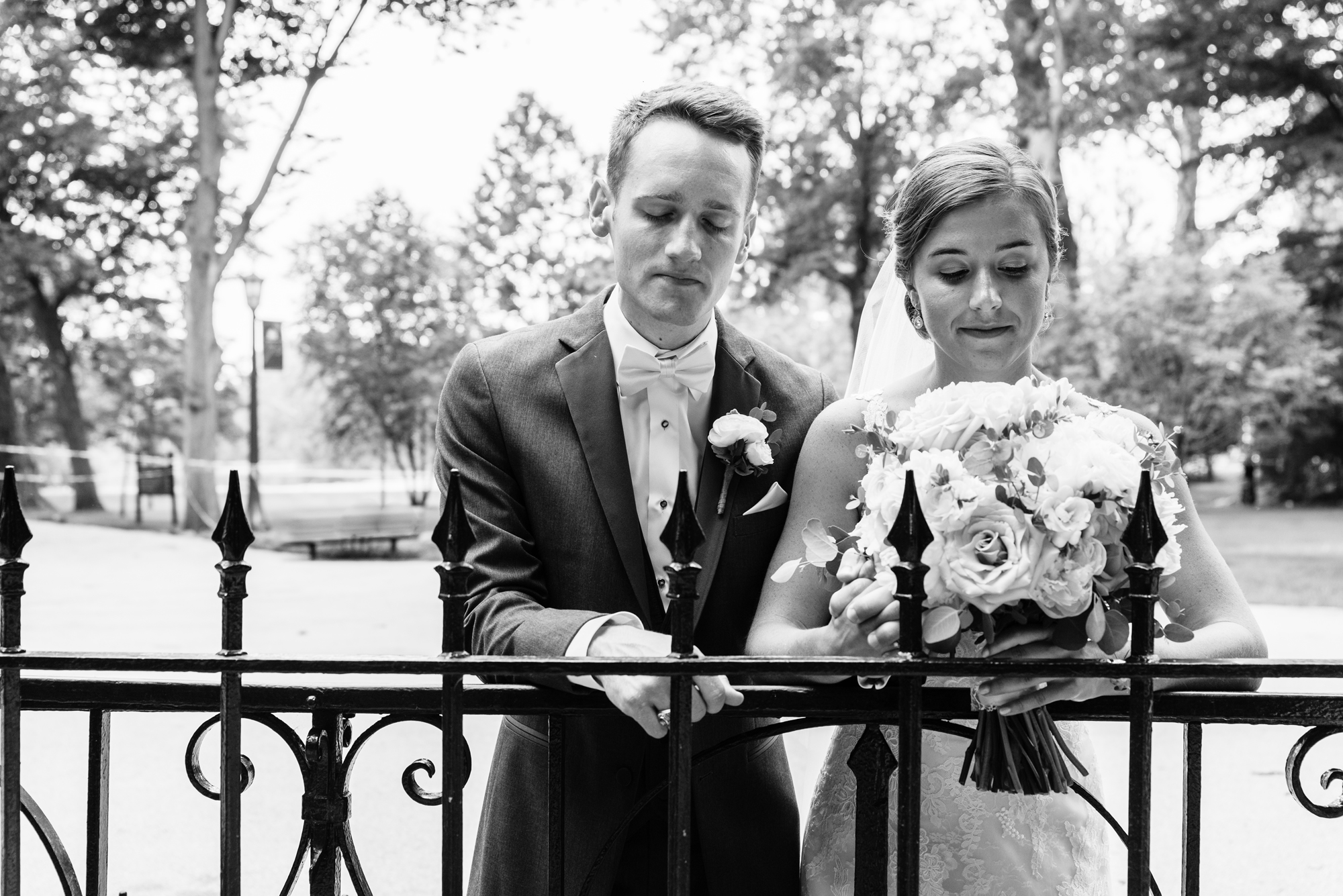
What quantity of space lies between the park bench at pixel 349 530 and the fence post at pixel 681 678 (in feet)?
51.9

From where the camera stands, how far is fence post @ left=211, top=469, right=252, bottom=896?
1752 mm

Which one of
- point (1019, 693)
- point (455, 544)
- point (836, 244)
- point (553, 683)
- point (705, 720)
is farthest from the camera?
point (836, 244)

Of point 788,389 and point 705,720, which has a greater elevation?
point 788,389

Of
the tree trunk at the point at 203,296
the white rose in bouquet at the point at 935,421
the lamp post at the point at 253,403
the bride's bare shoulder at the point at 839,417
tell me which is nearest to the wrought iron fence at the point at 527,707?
the white rose in bouquet at the point at 935,421

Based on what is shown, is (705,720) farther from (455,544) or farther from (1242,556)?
(1242,556)

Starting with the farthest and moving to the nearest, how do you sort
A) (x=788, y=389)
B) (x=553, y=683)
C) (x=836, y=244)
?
(x=836, y=244), (x=788, y=389), (x=553, y=683)

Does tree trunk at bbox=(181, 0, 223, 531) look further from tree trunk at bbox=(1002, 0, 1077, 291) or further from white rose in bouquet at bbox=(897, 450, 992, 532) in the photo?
white rose in bouquet at bbox=(897, 450, 992, 532)

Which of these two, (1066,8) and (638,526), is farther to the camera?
(1066,8)

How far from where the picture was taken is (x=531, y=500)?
2334 millimetres

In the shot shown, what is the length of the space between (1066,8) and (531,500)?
18.0 metres

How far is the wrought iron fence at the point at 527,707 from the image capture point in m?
1.73

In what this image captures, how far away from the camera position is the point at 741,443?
224 cm

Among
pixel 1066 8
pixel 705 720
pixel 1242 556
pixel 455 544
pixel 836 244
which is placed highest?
pixel 1066 8

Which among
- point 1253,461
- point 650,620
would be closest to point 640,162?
point 650,620
